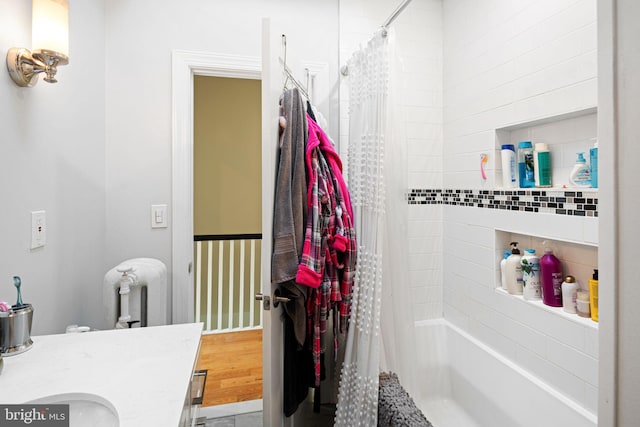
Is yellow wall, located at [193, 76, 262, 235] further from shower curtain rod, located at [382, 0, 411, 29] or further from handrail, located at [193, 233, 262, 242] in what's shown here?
shower curtain rod, located at [382, 0, 411, 29]

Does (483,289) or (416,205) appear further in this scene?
(416,205)

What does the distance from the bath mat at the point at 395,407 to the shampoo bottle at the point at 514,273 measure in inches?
31.4

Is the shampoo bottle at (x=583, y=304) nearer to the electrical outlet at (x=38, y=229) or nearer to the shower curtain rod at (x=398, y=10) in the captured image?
the shower curtain rod at (x=398, y=10)

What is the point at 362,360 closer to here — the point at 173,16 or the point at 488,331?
the point at 488,331

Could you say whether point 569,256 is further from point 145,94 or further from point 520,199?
point 145,94

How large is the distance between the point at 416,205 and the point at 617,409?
1.71 metres

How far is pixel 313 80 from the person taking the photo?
1995 mm

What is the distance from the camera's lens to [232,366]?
7.57 ft

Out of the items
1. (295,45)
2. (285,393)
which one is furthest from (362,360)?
(295,45)

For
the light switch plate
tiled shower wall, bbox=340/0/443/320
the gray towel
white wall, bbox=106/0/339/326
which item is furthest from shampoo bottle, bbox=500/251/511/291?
the light switch plate

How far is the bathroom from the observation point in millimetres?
1182

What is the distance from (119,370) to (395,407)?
1005 millimetres

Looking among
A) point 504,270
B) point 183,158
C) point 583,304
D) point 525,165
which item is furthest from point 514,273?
point 183,158

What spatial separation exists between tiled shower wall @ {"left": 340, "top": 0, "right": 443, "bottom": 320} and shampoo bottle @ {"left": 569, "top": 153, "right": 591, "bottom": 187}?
0.91 metres
